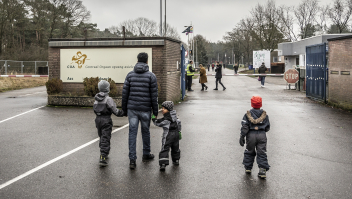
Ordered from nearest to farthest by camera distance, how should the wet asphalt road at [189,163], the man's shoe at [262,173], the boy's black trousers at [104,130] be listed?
the wet asphalt road at [189,163] → the man's shoe at [262,173] → the boy's black trousers at [104,130]

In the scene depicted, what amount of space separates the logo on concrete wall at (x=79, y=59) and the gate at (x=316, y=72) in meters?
9.75

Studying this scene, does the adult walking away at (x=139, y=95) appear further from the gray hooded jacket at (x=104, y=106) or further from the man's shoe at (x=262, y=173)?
the man's shoe at (x=262, y=173)

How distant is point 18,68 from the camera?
34.3 metres

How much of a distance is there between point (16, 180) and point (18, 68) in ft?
105

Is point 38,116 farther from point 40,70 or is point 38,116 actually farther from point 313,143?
point 40,70

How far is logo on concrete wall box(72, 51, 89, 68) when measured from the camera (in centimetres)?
1425

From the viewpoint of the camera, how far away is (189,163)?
6062 mm

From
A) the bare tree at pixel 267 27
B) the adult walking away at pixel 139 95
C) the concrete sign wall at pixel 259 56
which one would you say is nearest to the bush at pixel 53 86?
the adult walking away at pixel 139 95

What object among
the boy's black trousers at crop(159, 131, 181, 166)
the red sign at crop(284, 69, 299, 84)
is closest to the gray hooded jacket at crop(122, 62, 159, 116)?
the boy's black trousers at crop(159, 131, 181, 166)

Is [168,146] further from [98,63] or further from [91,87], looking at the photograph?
[98,63]

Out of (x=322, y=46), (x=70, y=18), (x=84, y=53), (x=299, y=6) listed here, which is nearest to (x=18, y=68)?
(x=70, y=18)

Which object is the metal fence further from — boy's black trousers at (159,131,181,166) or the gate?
boy's black trousers at (159,131,181,166)

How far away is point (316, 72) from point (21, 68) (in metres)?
27.5

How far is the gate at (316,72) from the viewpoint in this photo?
15.2 metres
